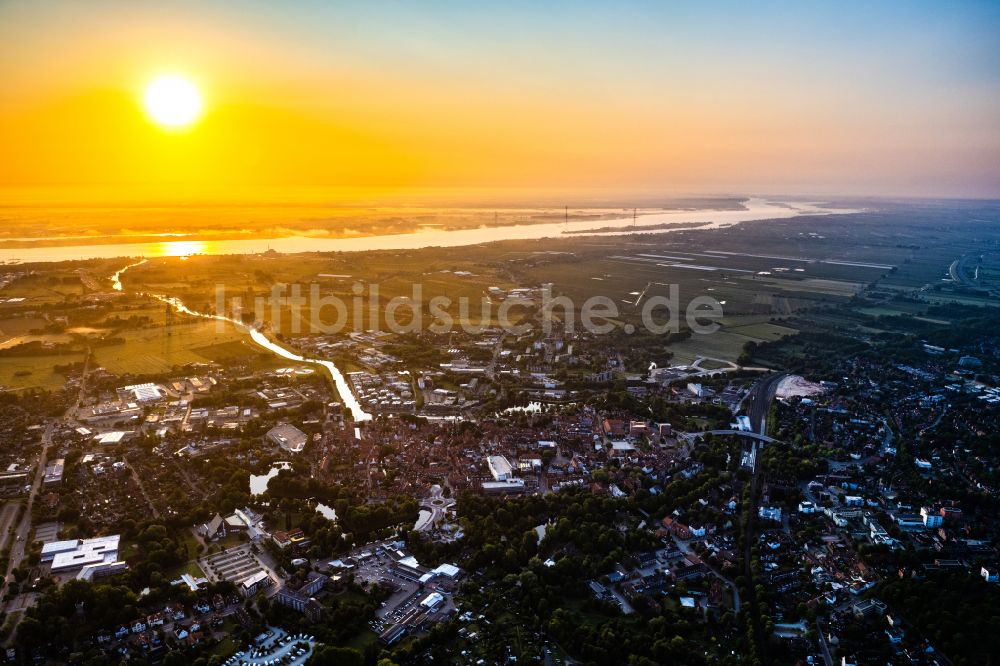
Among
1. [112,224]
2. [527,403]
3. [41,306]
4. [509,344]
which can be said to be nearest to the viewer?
[527,403]

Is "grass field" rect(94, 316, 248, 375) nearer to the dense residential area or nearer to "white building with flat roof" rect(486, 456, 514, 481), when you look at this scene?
the dense residential area

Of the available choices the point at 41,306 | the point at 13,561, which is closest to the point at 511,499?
the point at 13,561

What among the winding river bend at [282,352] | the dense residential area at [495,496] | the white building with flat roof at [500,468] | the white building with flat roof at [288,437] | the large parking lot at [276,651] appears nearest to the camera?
the large parking lot at [276,651]

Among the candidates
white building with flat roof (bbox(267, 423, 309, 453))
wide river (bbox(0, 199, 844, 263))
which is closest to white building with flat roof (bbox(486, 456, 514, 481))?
white building with flat roof (bbox(267, 423, 309, 453))

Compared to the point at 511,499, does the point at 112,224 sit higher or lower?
higher

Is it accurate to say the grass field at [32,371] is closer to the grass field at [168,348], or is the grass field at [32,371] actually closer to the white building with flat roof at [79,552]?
the grass field at [168,348]

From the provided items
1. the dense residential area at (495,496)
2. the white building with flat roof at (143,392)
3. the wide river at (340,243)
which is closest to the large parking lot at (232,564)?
the dense residential area at (495,496)

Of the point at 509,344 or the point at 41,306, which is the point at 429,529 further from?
the point at 41,306

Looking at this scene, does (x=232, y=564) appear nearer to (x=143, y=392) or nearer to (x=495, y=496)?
(x=495, y=496)
